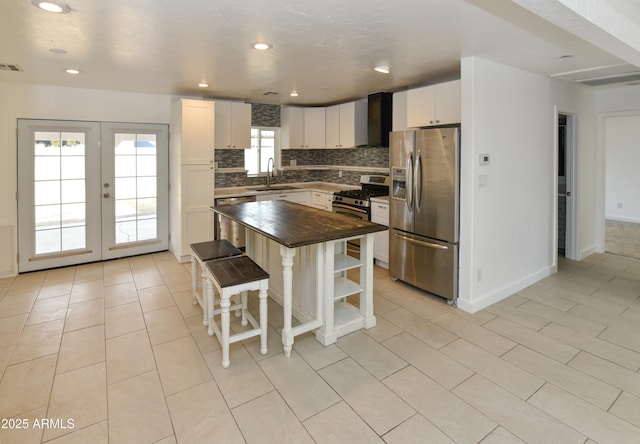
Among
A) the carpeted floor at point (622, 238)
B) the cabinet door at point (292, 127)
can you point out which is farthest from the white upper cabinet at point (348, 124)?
the carpeted floor at point (622, 238)

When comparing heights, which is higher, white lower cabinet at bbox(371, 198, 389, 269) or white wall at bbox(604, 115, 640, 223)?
white wall at bbox(604, 115, 640, 223)

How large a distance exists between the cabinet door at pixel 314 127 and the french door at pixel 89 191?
2.35m

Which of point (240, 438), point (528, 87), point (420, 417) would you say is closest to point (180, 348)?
point (240, 438)

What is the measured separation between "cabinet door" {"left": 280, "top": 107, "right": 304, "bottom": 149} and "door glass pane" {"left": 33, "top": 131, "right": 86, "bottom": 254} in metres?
3.03

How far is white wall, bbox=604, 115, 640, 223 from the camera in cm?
744

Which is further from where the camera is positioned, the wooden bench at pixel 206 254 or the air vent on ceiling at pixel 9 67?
the air vent on ceiling at pixel 9 67

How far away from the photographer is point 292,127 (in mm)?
6355

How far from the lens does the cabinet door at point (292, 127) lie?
6.34 m

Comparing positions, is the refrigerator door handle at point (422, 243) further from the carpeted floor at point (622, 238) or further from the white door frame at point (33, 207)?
the white door frame at point (33, 207)

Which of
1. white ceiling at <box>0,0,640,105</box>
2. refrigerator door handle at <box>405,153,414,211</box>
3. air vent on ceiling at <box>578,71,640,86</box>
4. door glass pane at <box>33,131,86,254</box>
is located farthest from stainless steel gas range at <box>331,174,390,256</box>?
door glass pane at <box>33,131,86,254</box>

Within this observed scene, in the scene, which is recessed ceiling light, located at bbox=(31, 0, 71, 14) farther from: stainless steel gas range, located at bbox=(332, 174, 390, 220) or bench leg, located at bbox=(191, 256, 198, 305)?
stainless steel gas range, located at bbox=(332, 174, 390, 220)

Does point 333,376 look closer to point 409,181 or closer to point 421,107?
point 409,181

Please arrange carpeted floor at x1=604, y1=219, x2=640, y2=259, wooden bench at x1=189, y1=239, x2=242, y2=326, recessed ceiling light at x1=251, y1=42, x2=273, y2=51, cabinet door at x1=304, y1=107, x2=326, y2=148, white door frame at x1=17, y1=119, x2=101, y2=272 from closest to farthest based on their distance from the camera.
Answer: recessed ceiling light at x1=251, y1=42, x2=273, y2=51, wooden bench at x1=189, y1=239, x2=242, y2=326, white door frame at x1=17, y1=119, x2=101, y2=272, carpeted floor at x1=604, y1=219, x2=640, y2=259, cabinet door at x1=304, y1=107, x2=326, y2=148

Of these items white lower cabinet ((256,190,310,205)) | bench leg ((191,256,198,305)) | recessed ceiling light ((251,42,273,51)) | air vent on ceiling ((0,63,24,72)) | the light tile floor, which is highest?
air vent on ceiling ((0,63,24,72))
